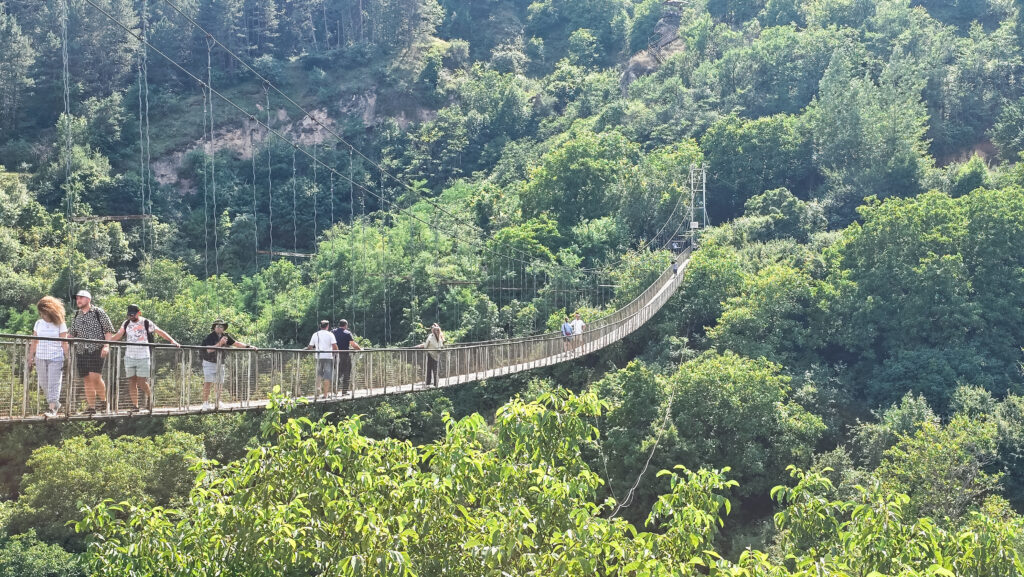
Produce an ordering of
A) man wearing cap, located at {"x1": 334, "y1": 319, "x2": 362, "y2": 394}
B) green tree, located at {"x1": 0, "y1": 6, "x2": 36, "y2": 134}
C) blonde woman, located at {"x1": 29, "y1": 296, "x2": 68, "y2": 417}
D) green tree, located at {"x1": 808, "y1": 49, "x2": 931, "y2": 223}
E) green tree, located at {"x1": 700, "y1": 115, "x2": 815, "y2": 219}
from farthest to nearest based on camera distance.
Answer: green tree, located at {"x1": 0, "y1": 6, "x2": 36, "y2": 134} < green tree, located at {"x1": 700, "y1": 115, "x2": 815, "y2": 219} < green tree, located at {"x1": 808, "y1": 49, "x2": 931, "y2": 223} < man wearing cap, located at {"x1": 334, "y1": 319, "x2": 362, "y2": 394} < blonde woman, located at {"x1": 29, "y1": 296, "x2": 68, "y2": 417}

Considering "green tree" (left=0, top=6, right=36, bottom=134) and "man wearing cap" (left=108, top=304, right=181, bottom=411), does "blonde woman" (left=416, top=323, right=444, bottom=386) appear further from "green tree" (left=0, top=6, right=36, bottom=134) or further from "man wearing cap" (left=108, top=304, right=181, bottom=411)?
"green tree" (left=0, top=6, right=36, bottom=134)

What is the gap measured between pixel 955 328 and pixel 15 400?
94.9 feet

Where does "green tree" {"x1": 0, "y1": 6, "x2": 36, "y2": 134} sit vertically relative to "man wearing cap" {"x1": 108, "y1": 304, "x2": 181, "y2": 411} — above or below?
above

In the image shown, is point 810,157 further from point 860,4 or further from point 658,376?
point 658,376

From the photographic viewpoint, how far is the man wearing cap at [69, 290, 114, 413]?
812cm

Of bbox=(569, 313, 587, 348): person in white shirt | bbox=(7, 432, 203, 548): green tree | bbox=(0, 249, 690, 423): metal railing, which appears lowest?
bbox=(7, 432, 203, 548): green tree

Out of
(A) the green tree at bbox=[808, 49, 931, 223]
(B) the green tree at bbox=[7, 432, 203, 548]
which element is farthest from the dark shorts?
(A) the green tree at bbox=[808, 49, 931, 223]

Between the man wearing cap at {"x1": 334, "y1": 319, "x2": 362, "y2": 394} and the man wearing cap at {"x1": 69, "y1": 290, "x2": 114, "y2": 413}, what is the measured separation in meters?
3.78

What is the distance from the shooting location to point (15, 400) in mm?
8172

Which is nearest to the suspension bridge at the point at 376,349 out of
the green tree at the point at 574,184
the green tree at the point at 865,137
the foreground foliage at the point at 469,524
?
the foreground foliage at the point at 469,524

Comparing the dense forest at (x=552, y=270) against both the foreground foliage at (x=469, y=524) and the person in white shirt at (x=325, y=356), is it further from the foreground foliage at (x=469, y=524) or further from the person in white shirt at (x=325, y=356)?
the person in white shirt at (x=325, y=356)

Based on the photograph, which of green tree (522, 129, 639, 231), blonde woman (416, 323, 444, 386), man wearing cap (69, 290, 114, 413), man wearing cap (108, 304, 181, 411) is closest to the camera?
man wearing cap (69, 290, 114, 413)

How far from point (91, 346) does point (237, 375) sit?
2.57 meters

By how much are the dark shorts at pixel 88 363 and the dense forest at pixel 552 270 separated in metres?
0.98
